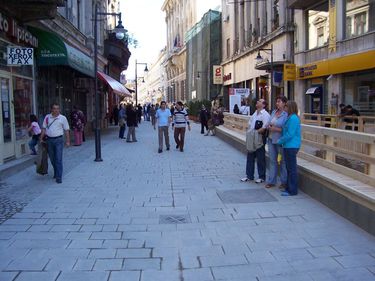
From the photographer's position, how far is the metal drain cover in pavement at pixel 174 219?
6.42 m

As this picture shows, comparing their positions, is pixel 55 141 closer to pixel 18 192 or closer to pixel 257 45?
pixel 18 192

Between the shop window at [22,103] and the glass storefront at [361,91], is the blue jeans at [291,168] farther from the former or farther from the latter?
the glass storefront at [361,91]

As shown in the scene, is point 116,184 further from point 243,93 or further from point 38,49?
point 243,93

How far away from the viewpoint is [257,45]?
104 ft

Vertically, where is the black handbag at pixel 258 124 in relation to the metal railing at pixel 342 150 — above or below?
above

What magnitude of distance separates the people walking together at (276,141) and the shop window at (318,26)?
1492 cm

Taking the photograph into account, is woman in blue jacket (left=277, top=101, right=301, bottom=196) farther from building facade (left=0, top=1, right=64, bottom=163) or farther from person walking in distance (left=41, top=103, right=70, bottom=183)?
building facade (left=0, top=1, right=64, bottom=163)

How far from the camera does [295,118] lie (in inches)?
307

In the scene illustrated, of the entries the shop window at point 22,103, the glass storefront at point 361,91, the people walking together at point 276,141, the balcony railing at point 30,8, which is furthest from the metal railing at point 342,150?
the glass storefront at point 361,91

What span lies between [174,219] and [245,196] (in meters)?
1.83

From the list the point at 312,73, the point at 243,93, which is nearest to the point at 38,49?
the point at 312,73

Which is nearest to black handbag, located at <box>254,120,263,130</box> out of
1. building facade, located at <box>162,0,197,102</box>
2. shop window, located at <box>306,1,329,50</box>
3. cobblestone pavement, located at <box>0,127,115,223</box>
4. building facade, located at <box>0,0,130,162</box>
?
cobblestone pavement, located at <box>0,127,115,223</box>

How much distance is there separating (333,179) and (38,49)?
1050 cm

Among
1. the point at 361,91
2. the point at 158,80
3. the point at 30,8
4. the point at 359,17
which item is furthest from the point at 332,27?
the point at 158,80
